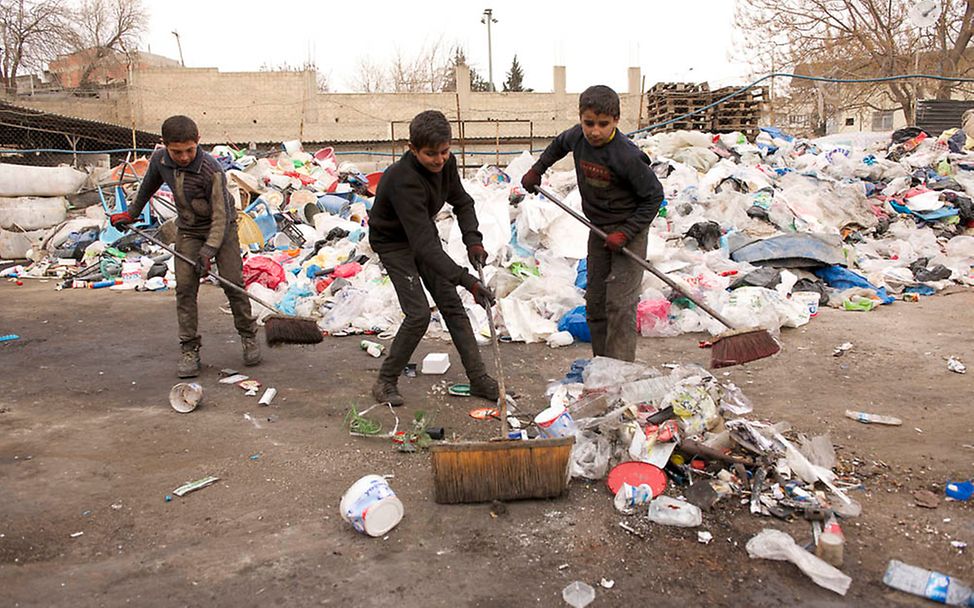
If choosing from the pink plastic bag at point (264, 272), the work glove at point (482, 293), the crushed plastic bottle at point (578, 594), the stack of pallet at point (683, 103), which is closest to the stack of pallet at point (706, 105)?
the stack of pallet at point (683, 103)

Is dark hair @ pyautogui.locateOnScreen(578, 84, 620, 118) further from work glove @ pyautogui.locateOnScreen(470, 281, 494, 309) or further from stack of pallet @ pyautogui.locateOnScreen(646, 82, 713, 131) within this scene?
stack of pallet @ pyautogui.locateOnScreen(646, 82, 713, 131)

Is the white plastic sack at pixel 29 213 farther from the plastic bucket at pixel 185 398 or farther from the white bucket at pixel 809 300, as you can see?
the white bucket at pixel 809 300

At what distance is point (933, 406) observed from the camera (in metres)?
3.69

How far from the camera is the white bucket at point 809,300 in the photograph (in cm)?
571

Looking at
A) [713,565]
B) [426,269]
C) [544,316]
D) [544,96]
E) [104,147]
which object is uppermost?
[544,96]

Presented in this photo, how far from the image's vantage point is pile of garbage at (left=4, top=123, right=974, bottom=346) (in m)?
5.76

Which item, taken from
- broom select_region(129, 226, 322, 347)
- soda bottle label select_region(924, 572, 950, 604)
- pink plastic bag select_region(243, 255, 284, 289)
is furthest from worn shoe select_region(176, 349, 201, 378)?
soda bottle label select_region(924, 572, 950, 604)

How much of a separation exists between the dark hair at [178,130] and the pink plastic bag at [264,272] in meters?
2.73

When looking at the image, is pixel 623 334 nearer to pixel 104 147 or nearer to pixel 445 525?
pixel 445 525

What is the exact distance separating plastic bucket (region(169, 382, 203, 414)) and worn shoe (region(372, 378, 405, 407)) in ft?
3.26

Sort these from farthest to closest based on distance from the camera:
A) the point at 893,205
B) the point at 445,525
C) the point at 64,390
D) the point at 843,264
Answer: the point at 893,205 → the point at 843,264 → the point at 64,390 → the point at 445,525

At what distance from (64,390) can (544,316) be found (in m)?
3.36

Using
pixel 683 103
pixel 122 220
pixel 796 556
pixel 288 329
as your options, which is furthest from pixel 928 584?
pixel 683 103

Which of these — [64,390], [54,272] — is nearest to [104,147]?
[54,272]
